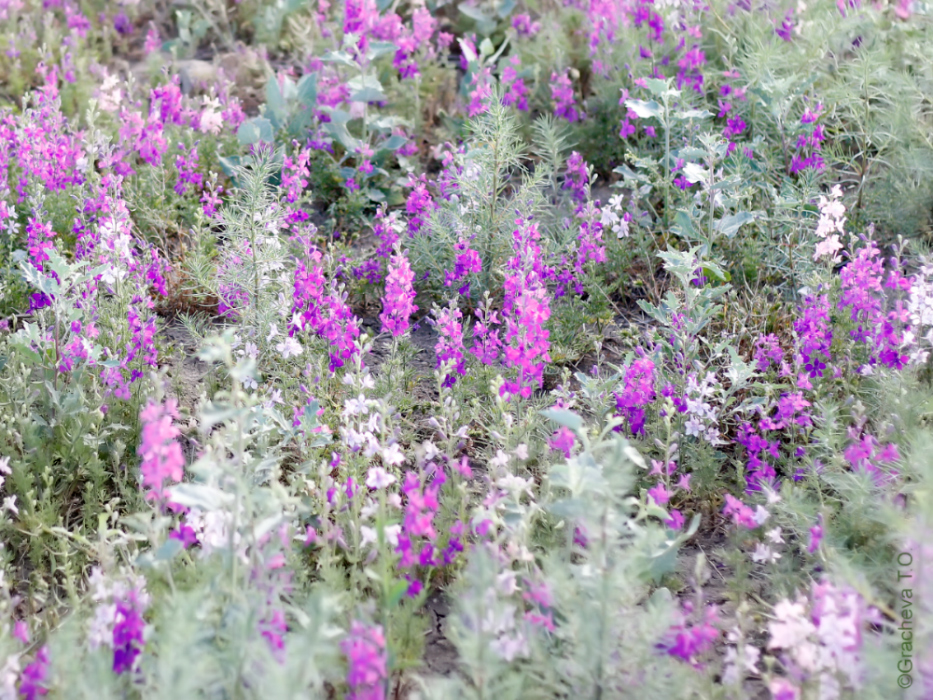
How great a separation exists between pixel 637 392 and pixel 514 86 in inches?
101

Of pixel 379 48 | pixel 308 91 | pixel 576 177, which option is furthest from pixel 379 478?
pixel 308 91

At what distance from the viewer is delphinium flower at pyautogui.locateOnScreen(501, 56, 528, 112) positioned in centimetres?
514

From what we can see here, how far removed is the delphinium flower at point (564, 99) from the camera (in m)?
5.12

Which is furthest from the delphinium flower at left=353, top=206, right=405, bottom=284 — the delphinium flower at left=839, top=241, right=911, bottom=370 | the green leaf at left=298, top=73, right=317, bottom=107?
the delphinium flower at left=839, top=241, right=911, bottom=370

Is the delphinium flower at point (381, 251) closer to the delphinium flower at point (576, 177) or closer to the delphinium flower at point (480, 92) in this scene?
the delphinium flower at point (480, 92)

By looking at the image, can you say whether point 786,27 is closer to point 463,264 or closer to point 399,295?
point 463,264

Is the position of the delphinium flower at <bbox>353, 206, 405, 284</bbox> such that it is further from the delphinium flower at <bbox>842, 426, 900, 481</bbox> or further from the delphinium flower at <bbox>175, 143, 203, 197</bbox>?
the delphinium flower at <bbox>842, 426, 900, 481</bbox>

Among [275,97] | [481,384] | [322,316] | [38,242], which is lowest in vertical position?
[481,384]

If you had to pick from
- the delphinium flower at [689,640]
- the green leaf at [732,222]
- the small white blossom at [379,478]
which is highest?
the green leaf at [732,222]

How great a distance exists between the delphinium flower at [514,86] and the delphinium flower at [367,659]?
3.42 meters

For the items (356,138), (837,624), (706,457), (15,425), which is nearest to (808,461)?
(706,457)

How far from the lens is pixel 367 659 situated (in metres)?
2.18

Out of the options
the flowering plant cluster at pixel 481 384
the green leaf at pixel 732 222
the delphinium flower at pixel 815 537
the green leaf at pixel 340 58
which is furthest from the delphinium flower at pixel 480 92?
the delphinium flower at pixel 815 537

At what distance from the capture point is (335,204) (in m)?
4.79
